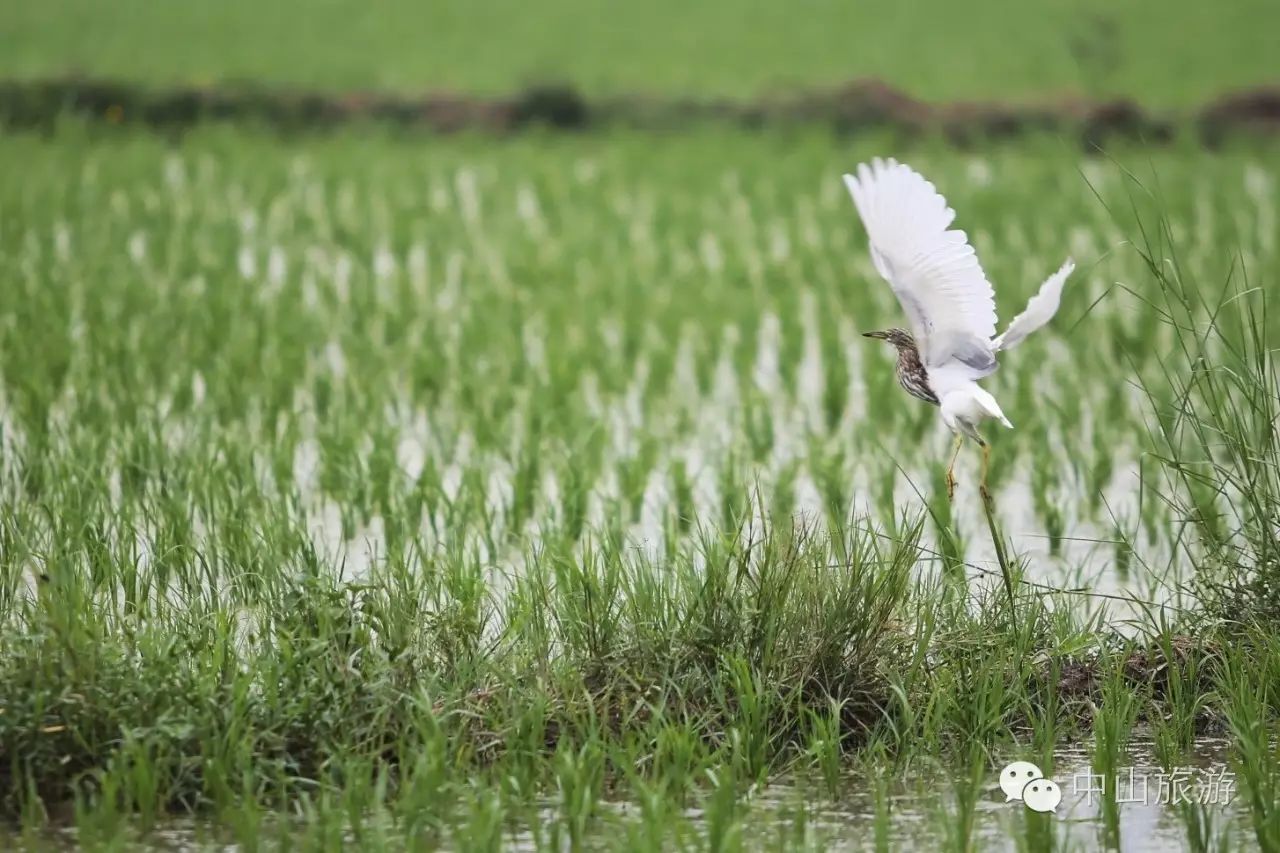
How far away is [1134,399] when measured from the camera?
565 centimetres

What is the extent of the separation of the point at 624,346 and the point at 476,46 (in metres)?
9.52

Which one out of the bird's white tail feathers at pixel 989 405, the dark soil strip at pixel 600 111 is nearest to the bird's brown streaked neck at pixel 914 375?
the bird's white tail feathers at pixel 989 405

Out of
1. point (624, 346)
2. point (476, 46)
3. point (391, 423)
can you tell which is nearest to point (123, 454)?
point (391, 423)

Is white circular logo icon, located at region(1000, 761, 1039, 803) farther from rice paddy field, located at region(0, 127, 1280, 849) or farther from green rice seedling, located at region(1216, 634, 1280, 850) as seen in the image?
green rice seedling, located at region(1216, 634, 1280, 850)

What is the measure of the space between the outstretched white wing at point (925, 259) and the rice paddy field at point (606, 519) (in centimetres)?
27

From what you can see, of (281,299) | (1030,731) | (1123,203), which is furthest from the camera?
(1123,203)

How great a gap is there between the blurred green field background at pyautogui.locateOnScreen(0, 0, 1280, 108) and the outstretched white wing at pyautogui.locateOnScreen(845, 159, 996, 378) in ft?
33.8

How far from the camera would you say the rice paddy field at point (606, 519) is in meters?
2.54

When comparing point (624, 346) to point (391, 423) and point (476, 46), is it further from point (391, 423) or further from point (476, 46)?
point (476, 46)

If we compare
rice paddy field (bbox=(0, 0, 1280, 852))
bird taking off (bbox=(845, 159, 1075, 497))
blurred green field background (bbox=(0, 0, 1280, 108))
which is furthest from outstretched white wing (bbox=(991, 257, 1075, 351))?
blurred green field background (bbox=(0, 0, 1280, 108))

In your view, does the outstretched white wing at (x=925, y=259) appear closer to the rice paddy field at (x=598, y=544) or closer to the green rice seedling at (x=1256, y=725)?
the rice paddy field at (x=598, y=544)

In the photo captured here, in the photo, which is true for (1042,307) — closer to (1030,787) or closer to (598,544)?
(1030,787)

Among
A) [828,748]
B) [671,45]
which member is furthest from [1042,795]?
[671,45]

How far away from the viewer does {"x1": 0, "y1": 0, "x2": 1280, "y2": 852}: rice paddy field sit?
100 inches
